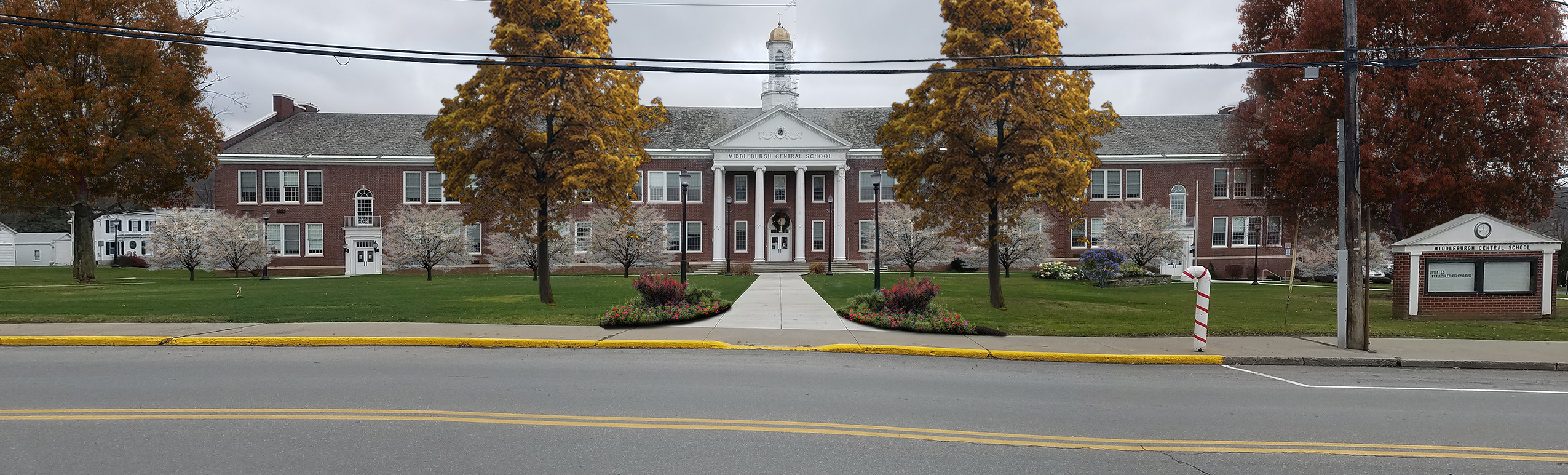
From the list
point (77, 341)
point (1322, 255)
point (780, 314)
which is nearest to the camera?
point (77, 341)

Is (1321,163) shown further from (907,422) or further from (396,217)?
(396,217)

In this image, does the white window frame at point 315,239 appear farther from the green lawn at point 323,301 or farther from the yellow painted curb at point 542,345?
the yellow painted curb at point 542,345

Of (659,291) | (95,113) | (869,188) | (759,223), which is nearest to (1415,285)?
(659,291)

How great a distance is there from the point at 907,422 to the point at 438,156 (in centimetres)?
Result: 1475

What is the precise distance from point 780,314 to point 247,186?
3966 cm

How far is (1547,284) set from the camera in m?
16.5

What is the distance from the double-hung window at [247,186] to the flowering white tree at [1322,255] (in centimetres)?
5335

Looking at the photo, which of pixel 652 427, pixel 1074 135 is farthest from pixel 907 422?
pixel 1074 135

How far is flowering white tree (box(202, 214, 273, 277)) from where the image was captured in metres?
34.9

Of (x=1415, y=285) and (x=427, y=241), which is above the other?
(x=427, y=241)

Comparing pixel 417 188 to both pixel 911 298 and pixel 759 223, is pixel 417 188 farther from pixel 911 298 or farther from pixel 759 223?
pixel 911 298

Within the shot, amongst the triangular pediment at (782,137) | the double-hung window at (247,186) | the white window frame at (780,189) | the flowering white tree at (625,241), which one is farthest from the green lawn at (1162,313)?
the double-hung window at (247,186)

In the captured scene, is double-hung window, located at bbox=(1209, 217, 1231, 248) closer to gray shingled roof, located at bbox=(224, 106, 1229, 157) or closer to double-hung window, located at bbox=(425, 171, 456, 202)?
gray shingled roof, located at bbox=(224, 106, 1229, 157)

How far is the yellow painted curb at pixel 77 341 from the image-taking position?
1098 cm
